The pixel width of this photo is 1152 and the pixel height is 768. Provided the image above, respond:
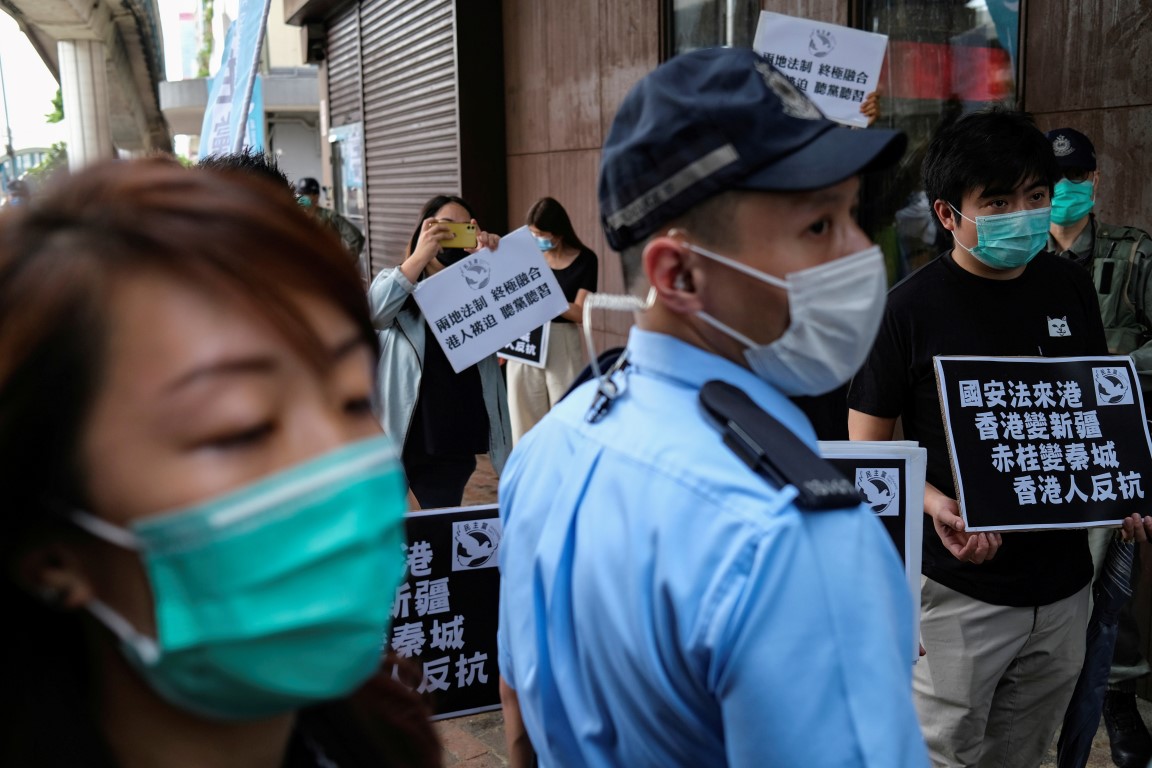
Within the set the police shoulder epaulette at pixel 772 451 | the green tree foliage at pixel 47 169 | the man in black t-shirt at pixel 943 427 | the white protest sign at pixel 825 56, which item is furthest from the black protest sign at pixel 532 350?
the green tree foliage at pixel 47 169

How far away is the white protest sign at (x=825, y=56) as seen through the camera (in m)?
4.08

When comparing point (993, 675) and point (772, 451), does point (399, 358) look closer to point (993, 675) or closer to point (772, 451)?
point (993, 675)

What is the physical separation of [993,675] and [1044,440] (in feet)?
2.16

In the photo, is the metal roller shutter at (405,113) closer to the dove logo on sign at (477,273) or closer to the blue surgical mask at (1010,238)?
the dove logo on sign at (477,273)

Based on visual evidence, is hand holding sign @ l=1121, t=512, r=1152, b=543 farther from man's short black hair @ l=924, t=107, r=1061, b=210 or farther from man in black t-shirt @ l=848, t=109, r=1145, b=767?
man's short black hair @ l=924, t=107, r=1061, b=210

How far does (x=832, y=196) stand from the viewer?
5.05 feet

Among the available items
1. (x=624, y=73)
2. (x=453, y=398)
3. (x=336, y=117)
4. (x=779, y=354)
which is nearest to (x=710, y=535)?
(x=779, y=354)

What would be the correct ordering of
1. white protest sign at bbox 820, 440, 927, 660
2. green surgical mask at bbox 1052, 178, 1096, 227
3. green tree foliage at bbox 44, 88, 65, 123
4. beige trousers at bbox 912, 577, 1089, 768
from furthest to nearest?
green tree foliage at bbox 44, 88, 65, 123
green surgical mask at bbox 1052, 178, 1096, 227
beige trousers at bbox 912, 577, 1089, 768
white protest sign at bbox 820, 440, 927, 660

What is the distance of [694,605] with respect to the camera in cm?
134

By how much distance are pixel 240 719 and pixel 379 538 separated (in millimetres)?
229

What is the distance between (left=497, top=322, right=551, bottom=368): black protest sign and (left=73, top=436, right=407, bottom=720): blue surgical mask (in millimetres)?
5294

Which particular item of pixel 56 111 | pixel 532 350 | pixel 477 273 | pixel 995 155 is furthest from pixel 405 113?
pixel 56 111

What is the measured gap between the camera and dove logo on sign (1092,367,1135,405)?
9.50 feet

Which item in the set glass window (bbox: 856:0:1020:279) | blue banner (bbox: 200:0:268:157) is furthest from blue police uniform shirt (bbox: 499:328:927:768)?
blue banner (bbox: 200:0:268:157)
